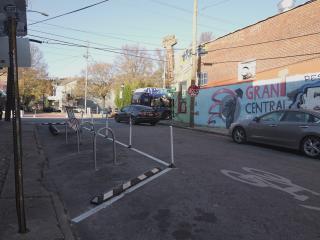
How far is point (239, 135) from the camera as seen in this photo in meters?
14.9

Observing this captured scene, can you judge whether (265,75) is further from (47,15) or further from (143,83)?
(143,83)

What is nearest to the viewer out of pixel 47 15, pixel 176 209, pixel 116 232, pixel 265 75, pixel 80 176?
pixel 116 232

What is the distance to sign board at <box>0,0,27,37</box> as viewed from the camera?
463 centimetres

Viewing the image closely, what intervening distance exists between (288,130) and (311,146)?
1036 mm

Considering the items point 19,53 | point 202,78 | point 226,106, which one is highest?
point 202,78

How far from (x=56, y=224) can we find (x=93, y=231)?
0.48m

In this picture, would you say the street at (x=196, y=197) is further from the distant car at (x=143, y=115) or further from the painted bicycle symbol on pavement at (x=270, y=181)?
the distant car at (x=143, y=115)

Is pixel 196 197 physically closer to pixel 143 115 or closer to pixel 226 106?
pixel 226 106

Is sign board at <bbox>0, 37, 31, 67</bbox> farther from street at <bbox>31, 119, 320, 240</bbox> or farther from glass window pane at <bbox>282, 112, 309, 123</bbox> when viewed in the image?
glass window pane at <bbox>282, 112, 309, 123</bbox>


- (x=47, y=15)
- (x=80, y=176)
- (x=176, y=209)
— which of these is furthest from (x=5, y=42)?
(x=47, y=15)

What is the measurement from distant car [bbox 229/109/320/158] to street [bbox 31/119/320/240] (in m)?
1.09

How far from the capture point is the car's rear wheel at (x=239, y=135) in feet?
48.1

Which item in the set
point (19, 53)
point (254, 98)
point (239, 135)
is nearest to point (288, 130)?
point (239, 135)

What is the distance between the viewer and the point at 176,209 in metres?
5.89
